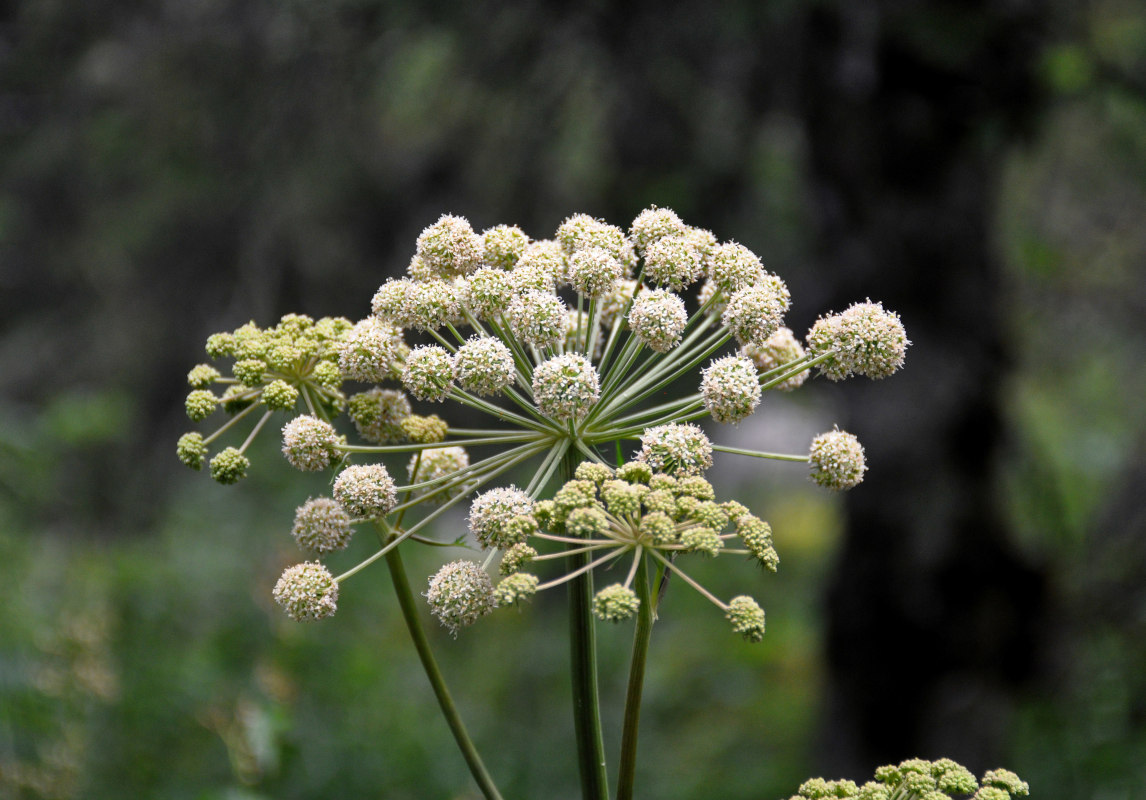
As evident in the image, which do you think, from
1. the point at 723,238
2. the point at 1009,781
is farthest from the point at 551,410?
the point at 723,238

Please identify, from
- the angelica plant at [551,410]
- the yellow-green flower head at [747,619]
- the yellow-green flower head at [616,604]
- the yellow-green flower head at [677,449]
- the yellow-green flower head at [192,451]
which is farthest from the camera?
the yellow-green flower head at [192,451]

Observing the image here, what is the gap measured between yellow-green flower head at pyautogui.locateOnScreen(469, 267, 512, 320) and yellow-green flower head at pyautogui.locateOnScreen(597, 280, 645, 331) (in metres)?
0.30

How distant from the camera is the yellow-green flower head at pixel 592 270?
7.87ft

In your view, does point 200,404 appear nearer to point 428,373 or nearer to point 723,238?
point 428,373

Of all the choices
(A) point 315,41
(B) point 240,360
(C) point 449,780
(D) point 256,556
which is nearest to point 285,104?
(A) point 315,41

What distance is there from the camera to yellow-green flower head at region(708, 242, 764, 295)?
243cm

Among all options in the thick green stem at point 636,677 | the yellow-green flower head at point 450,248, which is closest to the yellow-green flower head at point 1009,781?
the thick green stem at point 636,677

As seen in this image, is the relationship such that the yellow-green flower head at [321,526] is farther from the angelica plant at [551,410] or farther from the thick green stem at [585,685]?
the thick green stem at [585,685]

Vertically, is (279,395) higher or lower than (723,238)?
lower

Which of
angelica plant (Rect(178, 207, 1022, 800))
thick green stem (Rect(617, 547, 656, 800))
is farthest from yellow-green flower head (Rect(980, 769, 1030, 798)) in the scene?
thick green stem (Rect(617, 547, 656, 800))

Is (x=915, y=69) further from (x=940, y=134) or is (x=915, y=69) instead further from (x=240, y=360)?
(x=240, y=360)

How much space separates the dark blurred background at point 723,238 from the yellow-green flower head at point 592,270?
11.6ft

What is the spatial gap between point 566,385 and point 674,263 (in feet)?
1.71

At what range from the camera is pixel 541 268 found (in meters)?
2.45
